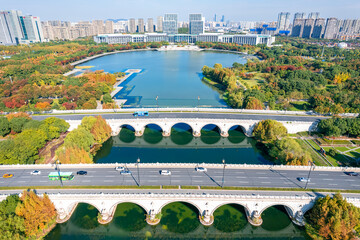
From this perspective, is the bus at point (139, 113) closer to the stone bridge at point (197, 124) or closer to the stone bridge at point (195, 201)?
the stone bridge at point (197, 124)

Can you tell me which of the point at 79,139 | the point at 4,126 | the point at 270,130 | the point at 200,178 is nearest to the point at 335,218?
the point at 200,178

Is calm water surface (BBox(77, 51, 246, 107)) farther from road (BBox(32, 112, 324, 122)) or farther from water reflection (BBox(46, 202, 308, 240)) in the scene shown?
water reflection (BBox(46, 202, 308, 240))

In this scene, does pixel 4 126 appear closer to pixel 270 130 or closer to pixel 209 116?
pixel 209 116

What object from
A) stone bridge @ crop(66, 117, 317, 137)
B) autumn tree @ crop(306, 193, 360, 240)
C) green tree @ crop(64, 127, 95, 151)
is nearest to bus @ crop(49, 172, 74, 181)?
green tree @ crop(64, 127, 95, 151)

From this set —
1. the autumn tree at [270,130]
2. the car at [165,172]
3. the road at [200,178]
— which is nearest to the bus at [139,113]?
the road at [200,178]

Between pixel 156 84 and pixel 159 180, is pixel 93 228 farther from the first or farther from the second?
pixel 156 84
